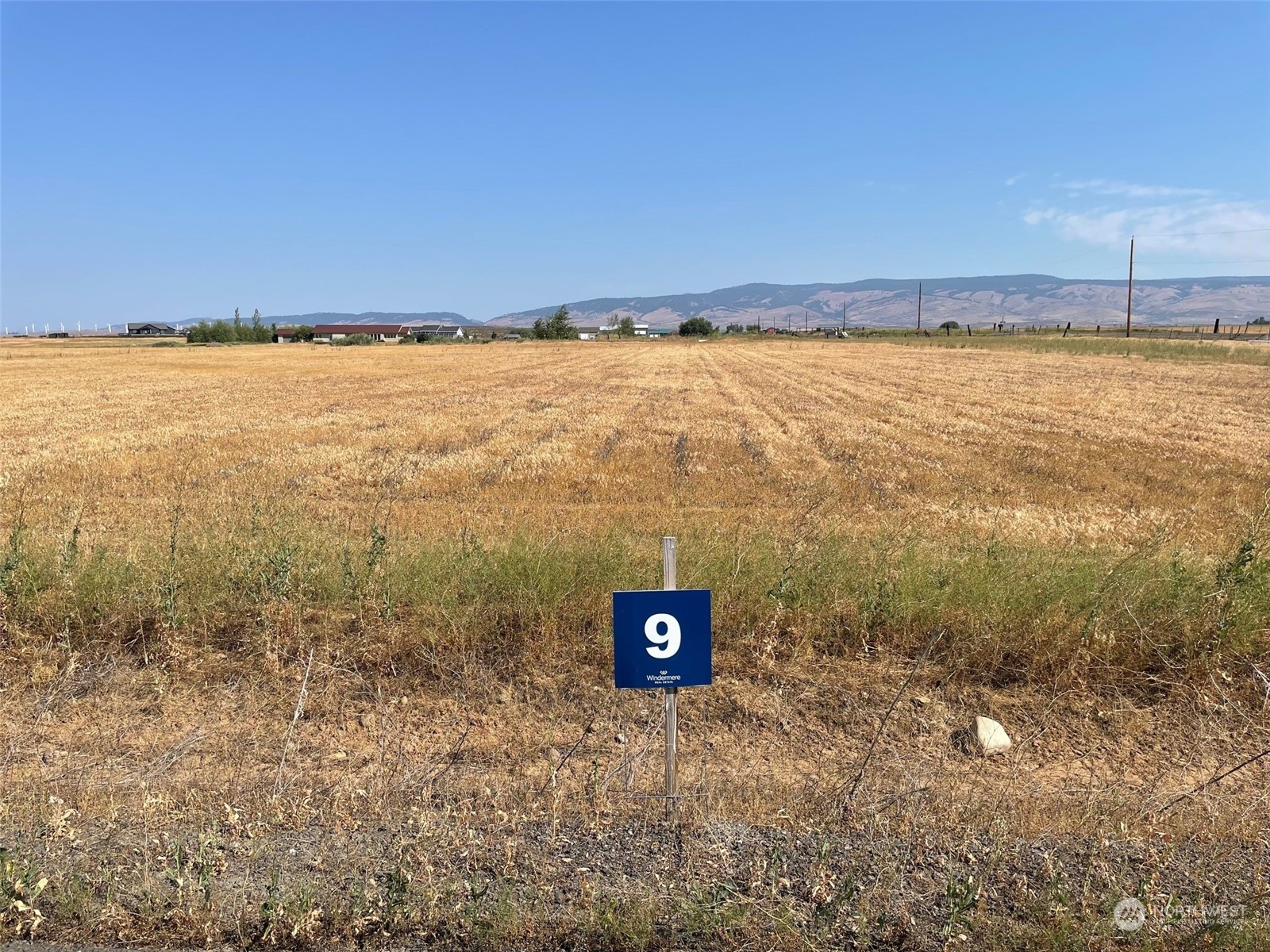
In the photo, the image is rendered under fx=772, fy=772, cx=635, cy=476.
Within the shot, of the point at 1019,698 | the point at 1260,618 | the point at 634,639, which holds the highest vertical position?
the point at 634,639

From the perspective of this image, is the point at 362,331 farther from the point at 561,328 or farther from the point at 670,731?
the point at 670,731

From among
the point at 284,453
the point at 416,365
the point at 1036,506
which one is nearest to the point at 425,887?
the point at 1036,506

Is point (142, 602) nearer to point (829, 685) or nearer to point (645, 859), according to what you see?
point (645, 859)

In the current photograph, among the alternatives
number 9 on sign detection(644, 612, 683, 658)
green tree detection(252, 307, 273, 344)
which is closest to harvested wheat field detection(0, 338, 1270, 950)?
number 9 on sign detection(644, 612, 683, 658)

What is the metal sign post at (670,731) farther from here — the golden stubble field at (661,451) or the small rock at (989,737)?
the golden stubble field at (661,451)

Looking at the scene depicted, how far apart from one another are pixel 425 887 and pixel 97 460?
1458 cm

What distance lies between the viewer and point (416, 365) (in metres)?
50.7

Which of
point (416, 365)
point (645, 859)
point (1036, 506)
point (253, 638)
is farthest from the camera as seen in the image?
point (416, 365)

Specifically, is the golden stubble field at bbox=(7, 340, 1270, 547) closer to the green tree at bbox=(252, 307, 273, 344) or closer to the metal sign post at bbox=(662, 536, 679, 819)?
the metal sign post at bbox=(662, 536, 679, 819)

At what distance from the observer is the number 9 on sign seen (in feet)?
11.9

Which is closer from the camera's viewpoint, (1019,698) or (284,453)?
(1019,698)

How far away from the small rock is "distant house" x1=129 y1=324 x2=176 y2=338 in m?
191

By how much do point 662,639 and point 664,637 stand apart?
0.05 ft

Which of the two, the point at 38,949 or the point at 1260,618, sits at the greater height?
the point at 1260,618
